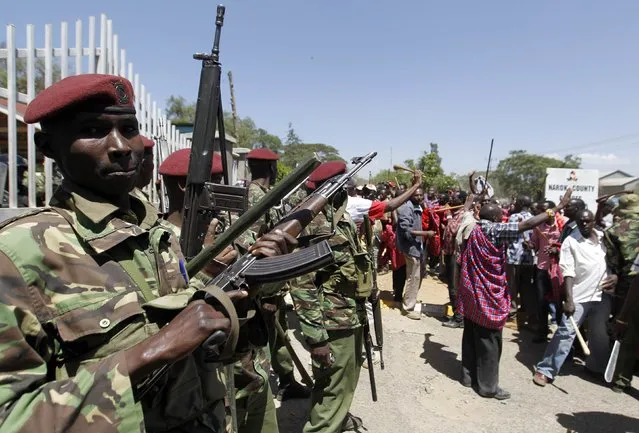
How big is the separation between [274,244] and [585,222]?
4.69 m

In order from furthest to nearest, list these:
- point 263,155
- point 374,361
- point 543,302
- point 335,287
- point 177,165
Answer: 1. point 543,302
2. point 374,361
3. point 263,155
4. point 335,287
5. point 177,165

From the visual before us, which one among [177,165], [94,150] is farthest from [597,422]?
[94,150]

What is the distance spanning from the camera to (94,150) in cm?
129

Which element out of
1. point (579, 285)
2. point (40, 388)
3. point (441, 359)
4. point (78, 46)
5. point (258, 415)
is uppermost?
point (78, 46)

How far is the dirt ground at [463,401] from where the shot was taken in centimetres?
420

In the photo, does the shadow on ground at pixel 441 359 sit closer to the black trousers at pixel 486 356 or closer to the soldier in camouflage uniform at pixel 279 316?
the black trousers at pixel 486 356

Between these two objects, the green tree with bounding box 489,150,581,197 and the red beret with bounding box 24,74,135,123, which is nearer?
the red beret with bounding box 24,74,135,123

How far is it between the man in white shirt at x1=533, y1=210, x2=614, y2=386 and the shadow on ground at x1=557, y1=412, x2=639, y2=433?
65 cm

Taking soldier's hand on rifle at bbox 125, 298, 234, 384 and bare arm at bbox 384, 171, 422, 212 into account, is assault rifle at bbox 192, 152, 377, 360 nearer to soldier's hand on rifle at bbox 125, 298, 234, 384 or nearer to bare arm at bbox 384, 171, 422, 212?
soldier's hand on rifle at bbox 125, 298, 234, 384

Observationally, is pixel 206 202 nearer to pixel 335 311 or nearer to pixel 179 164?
pixel 179 164

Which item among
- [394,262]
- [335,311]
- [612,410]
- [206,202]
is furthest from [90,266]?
[394,262]

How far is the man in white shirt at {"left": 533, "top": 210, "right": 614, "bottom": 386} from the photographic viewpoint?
16.3 ft

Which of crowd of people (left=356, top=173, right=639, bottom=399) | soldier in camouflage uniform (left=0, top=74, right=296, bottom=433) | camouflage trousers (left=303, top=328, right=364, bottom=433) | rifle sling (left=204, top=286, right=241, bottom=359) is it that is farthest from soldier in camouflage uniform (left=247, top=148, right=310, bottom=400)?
rifle sling (left=204, top=286, right=241, bottom=359)

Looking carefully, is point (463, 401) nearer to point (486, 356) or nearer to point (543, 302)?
point (486, 356)
